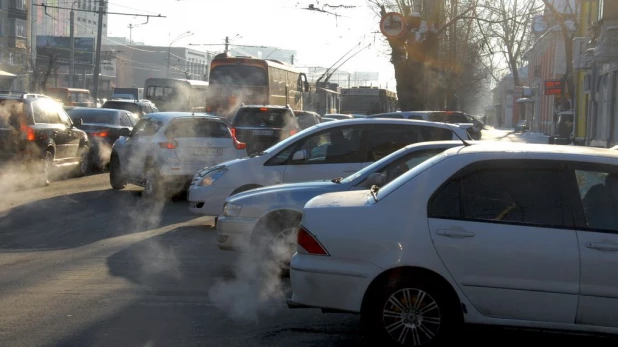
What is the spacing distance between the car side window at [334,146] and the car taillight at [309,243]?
15.5 feet

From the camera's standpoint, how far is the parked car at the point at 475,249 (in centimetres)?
555

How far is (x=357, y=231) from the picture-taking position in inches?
228

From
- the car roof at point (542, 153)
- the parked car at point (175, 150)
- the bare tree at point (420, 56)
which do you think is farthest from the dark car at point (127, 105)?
the car roof at point (542, 153)

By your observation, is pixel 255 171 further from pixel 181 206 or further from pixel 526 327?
pixel 526 327

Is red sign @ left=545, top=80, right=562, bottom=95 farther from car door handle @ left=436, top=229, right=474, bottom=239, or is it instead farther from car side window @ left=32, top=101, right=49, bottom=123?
car door handle @ left=436, top=229, right=474, bottom=239

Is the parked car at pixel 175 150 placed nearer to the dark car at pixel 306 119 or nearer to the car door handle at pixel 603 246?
the car door handle at pixel 603 246

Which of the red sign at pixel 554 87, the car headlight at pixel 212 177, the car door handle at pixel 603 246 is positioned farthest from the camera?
the red sign at pixel 554 87

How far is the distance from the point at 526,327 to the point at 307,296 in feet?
4.84

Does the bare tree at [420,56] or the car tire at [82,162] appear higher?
the bare tree at [420,56]

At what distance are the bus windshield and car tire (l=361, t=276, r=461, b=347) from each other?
29.0 meters

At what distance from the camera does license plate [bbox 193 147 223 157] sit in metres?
15.2

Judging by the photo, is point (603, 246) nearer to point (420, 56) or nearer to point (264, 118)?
point (420, 56)

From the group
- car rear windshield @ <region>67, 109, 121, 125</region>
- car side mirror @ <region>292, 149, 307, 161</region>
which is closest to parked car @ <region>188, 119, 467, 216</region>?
car side mirror @ <region>292, 149, 307, 161</region>

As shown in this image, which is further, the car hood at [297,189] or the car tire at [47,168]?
the car tire at [47,168]
